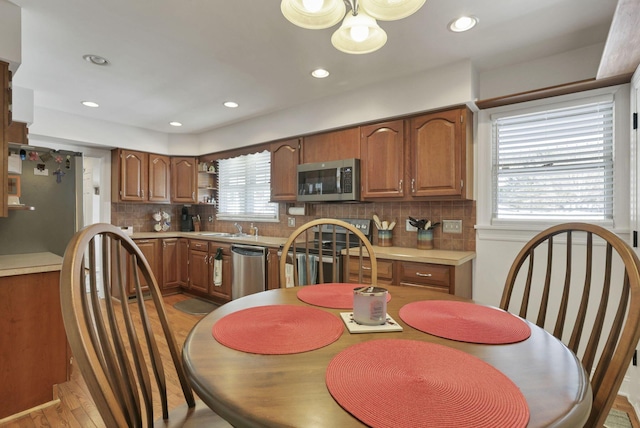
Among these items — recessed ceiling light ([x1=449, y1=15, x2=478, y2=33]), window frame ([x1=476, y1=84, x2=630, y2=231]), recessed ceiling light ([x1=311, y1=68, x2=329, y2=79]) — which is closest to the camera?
recessed ceiling light ([x1=449, y1=15, x2=478, y2=33])

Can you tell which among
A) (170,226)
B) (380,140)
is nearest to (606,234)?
(380,140)

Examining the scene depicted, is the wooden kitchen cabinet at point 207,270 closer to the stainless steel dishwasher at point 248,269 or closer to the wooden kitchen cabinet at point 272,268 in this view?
the stainless steel dishwasher at point 248,269

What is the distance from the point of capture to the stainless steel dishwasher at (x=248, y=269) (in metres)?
3.40

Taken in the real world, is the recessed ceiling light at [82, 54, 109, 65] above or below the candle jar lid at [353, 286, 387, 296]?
above

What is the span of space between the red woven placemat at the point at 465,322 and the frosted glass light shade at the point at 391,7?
1.04 meters

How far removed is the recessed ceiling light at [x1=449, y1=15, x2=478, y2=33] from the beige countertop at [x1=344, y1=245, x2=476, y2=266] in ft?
5.02

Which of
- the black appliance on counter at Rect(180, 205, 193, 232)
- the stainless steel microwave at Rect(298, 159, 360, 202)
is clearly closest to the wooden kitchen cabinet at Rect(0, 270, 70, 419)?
the stainless steel microwave at Rect(298, 159, 360, 202)

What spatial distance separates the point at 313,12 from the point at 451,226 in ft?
7.33

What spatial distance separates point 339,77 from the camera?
2768 millimetres

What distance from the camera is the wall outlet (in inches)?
110

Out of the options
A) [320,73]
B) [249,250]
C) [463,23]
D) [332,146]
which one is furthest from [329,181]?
[463,23]

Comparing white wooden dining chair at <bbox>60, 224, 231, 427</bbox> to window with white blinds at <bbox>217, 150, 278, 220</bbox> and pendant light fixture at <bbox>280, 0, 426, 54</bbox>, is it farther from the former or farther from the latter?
window with white blinds at <bbox>217, 150, 278, 220</bbox>

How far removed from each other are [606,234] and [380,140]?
2098 mm

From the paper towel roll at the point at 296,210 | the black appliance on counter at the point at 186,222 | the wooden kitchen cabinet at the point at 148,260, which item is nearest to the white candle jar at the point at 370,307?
the paper towel roll at the point at 296,210
